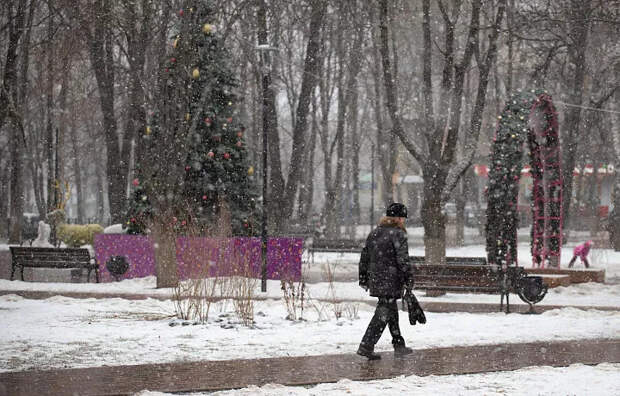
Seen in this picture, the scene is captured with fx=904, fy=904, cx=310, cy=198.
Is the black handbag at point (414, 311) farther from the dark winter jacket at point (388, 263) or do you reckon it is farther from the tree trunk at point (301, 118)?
the tree trunk at point (301, 118)

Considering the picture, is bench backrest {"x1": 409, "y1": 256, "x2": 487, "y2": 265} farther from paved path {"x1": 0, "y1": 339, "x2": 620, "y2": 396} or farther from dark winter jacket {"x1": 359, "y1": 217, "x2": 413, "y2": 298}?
dark winter jacket {"x1": 359, "y1": 217, "x2": 413, "y2": 298}

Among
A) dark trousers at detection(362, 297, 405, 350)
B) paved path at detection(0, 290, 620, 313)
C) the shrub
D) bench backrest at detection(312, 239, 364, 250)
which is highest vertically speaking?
the shrub

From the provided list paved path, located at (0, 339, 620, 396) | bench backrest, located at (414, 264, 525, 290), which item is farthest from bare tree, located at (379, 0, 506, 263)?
paved path, located at (0, 339, 620, 396)

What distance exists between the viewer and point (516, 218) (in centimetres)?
2005

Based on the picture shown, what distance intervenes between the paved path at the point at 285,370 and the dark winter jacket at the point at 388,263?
81 centimetres

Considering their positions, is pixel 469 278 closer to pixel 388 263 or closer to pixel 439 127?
pixel 439 127

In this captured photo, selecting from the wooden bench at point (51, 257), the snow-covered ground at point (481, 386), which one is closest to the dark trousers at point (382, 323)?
the snow-covered ground at point (481, 386)

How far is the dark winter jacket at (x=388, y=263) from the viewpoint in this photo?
34.1 ft

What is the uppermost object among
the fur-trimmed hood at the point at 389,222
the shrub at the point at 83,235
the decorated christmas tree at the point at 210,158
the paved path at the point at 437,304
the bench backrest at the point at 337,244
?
the decorated christmas tree at the point at 210,158

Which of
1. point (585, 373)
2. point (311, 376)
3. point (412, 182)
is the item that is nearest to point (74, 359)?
point (311, 376)

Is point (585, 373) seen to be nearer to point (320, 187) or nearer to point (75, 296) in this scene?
point (75, 296)

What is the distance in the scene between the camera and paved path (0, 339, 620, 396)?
8.54 meters

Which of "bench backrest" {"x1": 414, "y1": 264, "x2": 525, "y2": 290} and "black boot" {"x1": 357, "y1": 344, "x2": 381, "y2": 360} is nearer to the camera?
"black boot" {"x1": 357, "y1": 344, "x2": 381, "y2": 360}

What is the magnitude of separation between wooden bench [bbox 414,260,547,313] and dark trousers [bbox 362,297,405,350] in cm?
509
